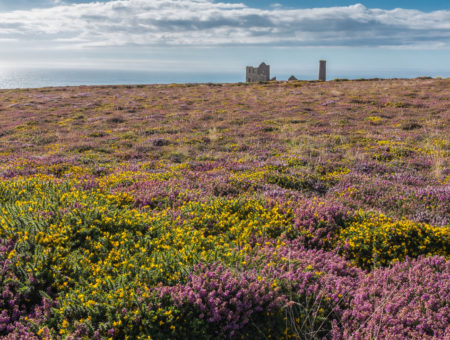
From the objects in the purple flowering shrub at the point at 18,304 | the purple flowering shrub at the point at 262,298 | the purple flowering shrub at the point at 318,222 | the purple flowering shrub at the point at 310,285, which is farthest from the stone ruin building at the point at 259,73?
the purple flowering shrub at the point at 18,304

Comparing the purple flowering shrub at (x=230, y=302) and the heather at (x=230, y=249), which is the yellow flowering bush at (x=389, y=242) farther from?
the purple flowering shrub at (x=230, y=302)

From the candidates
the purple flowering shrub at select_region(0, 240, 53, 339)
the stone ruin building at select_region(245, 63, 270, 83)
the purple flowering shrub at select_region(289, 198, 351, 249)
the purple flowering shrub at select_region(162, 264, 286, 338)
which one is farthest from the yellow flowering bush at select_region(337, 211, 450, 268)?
the stone ruin building at select_region(245, 63, 270, 83)

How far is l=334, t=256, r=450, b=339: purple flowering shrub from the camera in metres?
3.91

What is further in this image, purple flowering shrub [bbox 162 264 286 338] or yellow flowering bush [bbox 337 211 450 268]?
yellow flowering bush [bbox 337 211 450 268]

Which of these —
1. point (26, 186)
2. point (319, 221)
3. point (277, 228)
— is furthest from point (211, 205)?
point (26, 186)

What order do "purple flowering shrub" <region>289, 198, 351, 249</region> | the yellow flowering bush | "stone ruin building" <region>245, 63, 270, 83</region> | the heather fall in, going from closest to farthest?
1. the heather
2. the yellow flowering bush
3. "purple flowering shrub" <region>289, 198, 351, 249</region>
4. "stone ruin building" <region>245, 63, 270, 83</region>

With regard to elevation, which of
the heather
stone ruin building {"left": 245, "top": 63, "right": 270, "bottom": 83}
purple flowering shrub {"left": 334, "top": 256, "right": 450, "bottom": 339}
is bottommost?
purple flowering shrub {"left": 334, "top": 256, "right": 450, "bottom": 339}

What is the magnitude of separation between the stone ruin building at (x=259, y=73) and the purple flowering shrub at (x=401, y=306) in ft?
281

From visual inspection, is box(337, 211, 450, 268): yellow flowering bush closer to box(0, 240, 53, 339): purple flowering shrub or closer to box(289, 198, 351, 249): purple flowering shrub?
box(289, 198, 351, 249): purple flowering shrub

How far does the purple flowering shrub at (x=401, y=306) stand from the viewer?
3914 millimetres

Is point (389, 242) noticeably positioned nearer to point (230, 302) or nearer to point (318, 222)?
point (318, 222)

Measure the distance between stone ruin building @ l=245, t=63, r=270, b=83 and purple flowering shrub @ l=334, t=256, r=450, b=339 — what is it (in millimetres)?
85633

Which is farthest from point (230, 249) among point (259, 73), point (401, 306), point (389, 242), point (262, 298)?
point (259, 73)

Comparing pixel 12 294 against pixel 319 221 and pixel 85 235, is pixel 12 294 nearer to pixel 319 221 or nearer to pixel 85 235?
pixel 85 235
